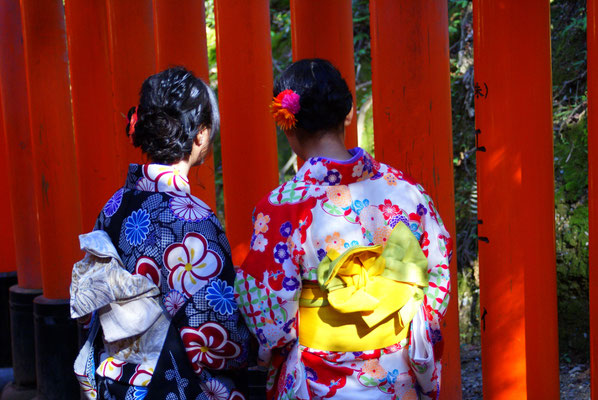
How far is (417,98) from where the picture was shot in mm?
3242

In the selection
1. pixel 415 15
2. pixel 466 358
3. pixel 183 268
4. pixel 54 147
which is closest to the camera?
pixel 183 268

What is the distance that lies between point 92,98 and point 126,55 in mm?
578

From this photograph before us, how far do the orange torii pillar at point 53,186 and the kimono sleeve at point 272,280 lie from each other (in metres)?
3.02

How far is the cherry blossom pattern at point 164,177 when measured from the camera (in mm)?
2588

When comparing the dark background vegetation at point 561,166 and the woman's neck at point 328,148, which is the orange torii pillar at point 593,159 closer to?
the woman's neck at point 328,148

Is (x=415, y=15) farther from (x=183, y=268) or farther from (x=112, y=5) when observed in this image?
(x=112, y=5)

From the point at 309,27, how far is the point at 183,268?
224cm

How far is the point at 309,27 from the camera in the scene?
4.28 metres

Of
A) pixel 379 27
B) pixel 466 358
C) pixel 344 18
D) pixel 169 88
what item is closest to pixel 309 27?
pixel 344 18

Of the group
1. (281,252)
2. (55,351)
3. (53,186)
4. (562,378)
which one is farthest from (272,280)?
(562,378)

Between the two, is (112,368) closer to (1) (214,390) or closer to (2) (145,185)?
(1) (214,390)

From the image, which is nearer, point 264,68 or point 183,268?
point 183,268

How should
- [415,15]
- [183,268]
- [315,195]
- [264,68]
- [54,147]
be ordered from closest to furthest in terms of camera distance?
1. [315,195]
2. [183,268]
3. [415,15]
4. [264,68]
5. [54,147]

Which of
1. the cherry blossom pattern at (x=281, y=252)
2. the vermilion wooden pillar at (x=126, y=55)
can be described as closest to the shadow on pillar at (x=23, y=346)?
the vermilion wooden pillar at (x=126, y=55)
